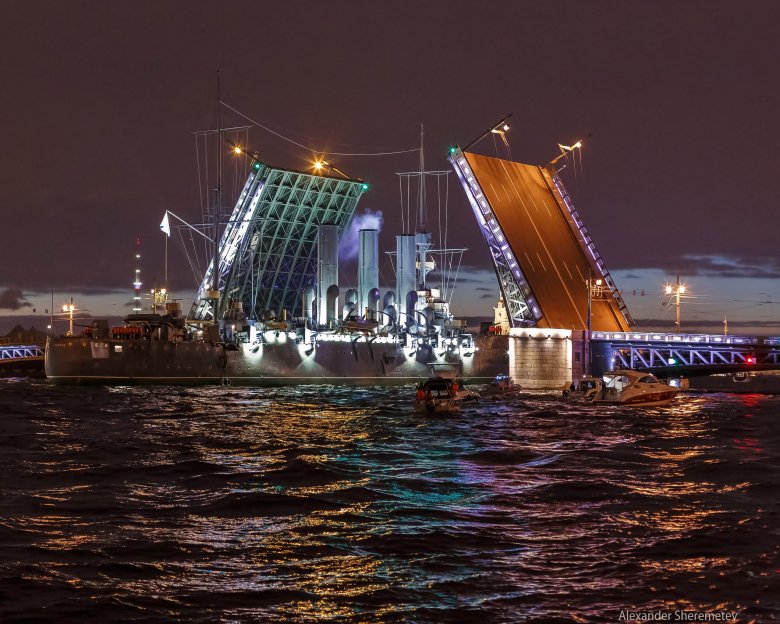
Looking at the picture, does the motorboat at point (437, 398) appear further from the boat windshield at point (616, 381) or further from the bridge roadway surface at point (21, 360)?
the bridge roadway surface at point (21, 360)

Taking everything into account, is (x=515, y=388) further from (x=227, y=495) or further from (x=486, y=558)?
(x=486, y=558)

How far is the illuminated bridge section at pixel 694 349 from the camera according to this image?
71188 millimetres

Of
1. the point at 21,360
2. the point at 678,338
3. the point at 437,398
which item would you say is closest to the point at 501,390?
the point at 437,398

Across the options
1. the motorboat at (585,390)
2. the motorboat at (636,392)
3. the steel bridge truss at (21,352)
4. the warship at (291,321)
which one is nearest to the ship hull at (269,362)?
the warship at (291,321)

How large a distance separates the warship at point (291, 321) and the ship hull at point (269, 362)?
9 cm

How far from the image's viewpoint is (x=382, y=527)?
15.0 metres

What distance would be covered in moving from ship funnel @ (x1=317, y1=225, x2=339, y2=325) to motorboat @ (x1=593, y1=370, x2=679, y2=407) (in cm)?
3020

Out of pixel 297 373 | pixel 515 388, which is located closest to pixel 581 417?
pixel 515 388

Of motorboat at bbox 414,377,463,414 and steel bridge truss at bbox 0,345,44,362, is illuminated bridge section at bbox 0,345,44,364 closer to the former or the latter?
steel bridge truss at bbox 0,345,44,362

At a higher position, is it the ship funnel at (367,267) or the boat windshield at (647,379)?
the ship funnel at (367,267)

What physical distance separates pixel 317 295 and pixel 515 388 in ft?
71.2

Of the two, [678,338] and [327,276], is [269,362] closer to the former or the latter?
[327,276]

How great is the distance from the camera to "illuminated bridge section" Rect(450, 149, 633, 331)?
6775 cm

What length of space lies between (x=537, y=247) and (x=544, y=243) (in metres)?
1.39
